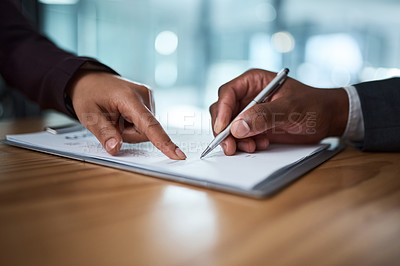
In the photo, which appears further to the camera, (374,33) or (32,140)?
(374,33)

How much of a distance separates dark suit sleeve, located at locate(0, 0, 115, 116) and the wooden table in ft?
0.95

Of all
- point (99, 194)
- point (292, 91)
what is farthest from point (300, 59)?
point (99, 194)

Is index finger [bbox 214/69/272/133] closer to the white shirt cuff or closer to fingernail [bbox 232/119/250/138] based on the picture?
fingernail [bbox 232/119/250/138]

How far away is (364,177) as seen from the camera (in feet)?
1.55

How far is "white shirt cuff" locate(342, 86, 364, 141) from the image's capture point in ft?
2.27

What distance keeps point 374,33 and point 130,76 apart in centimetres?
283

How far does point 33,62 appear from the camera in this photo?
81 centimetres

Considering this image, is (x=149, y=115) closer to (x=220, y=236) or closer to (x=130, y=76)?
(x=220, y=236)

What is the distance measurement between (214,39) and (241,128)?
3.54 metres

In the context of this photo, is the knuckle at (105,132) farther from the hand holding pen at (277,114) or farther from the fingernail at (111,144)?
the hand holding pen at (277,114)

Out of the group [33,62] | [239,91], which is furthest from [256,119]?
[33,62]

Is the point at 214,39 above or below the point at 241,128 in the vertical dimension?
above

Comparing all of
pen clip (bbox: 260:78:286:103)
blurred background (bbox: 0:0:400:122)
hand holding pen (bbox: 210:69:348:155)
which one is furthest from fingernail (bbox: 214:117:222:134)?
blurred background (bbox: 0:0:400:122)

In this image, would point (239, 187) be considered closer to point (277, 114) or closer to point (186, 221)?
point (186, 221)
